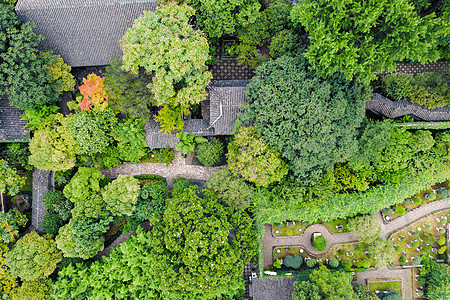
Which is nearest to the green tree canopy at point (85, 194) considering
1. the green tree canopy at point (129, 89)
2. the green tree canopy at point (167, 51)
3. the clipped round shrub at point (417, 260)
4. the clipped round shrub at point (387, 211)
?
the green tree canopy at point (129, 89)

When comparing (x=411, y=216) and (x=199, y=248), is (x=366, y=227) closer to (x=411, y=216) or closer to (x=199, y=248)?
(x=411, y=216)

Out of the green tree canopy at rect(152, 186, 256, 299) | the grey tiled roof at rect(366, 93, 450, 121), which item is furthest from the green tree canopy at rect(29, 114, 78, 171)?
the grey tiled roof at rect(366, 93, 450, 121)

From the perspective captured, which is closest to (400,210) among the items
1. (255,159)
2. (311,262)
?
(311,262)

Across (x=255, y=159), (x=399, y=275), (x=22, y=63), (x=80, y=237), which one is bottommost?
(x=399, y=275)

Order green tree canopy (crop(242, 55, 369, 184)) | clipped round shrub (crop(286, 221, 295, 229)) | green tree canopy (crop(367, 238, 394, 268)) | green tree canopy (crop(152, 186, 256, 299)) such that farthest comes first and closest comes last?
clipped round shrub (crop(286, 221, 295, 229)) < green tree canopy (crop(367, 238, 394, 268)) < green tree canopy (crop(242, 55, 369, 184)) < green tree canopy (crop(152, 186, 256, 299))

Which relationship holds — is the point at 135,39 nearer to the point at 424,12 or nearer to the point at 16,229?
the point at 16,229

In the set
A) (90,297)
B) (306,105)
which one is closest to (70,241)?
(90,297)

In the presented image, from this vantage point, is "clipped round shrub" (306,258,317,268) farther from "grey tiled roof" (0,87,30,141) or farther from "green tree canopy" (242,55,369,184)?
"grey tiled roof" (0,87,30,141)
